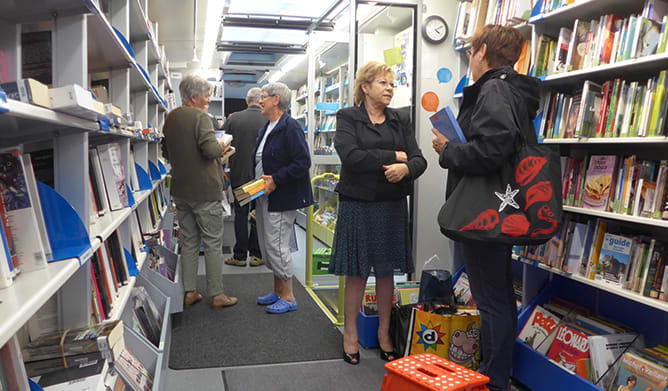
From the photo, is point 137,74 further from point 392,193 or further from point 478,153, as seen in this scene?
point 478,153

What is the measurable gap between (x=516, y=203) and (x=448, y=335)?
2.94ft

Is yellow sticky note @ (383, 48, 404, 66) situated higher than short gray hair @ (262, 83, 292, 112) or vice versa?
yellow sticky note @ (383, 48, 404, 66)

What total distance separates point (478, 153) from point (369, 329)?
1.44 metres

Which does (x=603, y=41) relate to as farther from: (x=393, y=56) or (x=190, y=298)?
(x=190, y=298)

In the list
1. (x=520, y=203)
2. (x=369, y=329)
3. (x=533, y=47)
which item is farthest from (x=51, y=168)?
(x=533, y=47)

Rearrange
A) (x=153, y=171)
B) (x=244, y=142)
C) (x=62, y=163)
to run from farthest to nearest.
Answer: (x=244, y=142)
(x=153, y=171)
(x=62, y=163)

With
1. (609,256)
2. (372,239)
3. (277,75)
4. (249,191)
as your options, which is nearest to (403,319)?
(372,239)

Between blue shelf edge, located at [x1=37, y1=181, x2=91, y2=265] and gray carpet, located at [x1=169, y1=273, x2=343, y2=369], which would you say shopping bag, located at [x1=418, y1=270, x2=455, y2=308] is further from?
blue shelf edge, located at [x1=37, y1=181, x2=91, y2=265]

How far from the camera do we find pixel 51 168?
1.38 meters

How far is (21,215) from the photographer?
3.57 ft

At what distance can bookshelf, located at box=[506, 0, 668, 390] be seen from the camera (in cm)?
209

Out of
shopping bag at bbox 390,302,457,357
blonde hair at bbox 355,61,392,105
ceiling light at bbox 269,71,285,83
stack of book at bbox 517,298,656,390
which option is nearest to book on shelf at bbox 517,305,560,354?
stack of book at bbox 517,298,656,390

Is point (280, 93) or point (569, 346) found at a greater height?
point (280, 93)

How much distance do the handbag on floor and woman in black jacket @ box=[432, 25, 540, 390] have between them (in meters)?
0.04
